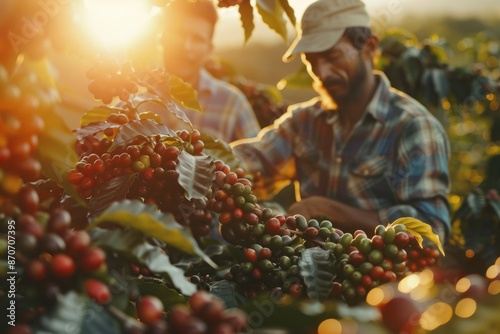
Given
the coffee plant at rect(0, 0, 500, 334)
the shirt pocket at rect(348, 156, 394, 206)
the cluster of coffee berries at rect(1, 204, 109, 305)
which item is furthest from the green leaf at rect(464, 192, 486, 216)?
the cluster of coffee berries at rect(1, 204, 109, 305)

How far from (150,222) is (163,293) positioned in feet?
0.55

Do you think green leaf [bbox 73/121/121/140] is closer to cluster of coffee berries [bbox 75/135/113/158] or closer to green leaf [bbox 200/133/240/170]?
cluster of coffee berries [bbox 75/135/113/158]

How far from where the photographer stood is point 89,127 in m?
0.95

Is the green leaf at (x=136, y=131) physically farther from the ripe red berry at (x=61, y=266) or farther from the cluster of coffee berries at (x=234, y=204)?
the ripe red berry at (x=61, y=266)

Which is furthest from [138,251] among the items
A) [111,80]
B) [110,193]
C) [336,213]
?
[336,213]

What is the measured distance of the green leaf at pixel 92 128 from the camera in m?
0.93

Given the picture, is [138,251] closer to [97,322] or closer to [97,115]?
[97,322]

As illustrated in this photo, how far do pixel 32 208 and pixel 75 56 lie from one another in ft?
1.34

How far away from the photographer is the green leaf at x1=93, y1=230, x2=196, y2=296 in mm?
620

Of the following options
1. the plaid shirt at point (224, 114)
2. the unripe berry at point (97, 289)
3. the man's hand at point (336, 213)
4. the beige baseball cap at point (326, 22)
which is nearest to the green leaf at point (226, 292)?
the unripe berry at point (97, 289)

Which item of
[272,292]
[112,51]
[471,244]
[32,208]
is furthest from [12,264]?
[471,244]

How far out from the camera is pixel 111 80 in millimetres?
1003

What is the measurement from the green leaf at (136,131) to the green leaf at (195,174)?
0.06 metres

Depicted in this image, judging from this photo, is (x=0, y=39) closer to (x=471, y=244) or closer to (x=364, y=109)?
(x=364, y=109)
